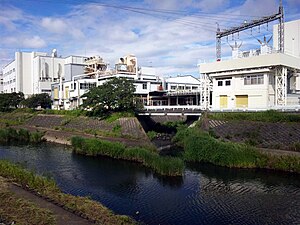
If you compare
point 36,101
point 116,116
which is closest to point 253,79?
point 116,116

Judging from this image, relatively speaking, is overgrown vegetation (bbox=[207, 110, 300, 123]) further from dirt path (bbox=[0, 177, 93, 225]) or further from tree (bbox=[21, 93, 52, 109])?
tree (bbox=[21, 93, 52, 109])

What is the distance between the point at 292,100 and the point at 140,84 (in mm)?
25043

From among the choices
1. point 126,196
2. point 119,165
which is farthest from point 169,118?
point 126,196

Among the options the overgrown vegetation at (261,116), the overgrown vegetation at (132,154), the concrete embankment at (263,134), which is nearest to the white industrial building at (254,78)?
the overgrown vegetation at (261,116)

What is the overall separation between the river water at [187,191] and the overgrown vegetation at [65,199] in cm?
169

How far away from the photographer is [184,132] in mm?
27516

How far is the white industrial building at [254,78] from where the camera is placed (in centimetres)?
2862

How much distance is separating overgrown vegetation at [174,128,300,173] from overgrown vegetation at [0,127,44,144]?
17938 millimetres

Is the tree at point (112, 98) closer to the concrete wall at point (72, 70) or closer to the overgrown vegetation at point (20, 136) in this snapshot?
the overgrown vegetation at point (20, 136)

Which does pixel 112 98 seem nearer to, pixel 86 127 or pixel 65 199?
pixel 86 127

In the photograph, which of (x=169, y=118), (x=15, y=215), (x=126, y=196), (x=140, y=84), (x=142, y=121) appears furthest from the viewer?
(x=140, y=84)

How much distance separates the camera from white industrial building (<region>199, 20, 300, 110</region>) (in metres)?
28.6

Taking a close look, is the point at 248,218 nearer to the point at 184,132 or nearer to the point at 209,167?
the point at 209,167

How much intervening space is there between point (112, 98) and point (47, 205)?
80.1 feet
